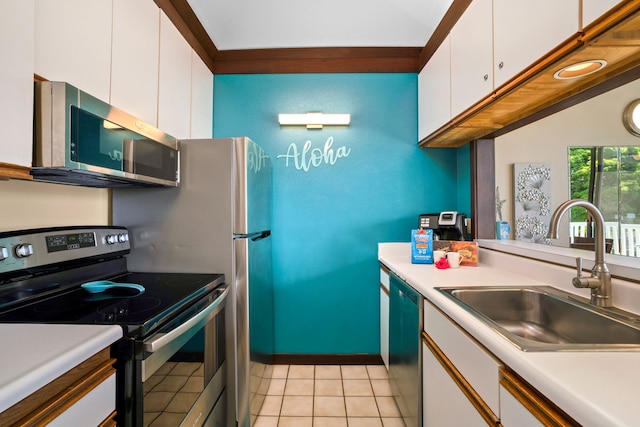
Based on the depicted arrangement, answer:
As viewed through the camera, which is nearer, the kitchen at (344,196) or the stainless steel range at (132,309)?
the stainless steel range at (132,309)

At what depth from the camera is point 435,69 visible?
2092 millimetres

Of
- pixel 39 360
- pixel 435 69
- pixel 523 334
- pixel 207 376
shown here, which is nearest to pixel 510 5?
pixel 435 69

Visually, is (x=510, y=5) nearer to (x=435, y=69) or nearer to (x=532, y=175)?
(x=435, y=69)

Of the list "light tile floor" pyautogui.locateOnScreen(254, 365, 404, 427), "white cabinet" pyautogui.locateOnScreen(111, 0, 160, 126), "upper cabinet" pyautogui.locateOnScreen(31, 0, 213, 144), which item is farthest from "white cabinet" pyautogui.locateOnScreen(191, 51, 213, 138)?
"light tile floor" pyautogui.locateOnScreen(254, 365, 404, 427)

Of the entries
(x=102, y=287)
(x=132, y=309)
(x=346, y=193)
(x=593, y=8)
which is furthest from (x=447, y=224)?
(x=102, y=287)

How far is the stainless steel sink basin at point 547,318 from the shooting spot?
0.88 metres

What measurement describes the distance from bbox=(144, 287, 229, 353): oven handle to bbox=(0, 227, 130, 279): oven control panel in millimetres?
592

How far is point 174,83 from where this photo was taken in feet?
5.95

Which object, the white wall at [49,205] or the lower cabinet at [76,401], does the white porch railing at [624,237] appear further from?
the white wall at [49,205]

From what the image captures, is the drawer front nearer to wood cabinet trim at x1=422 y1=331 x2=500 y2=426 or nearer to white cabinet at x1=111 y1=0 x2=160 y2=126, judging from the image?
wood cabinet trim at x1=422 y1=331 x2=500 y2=426

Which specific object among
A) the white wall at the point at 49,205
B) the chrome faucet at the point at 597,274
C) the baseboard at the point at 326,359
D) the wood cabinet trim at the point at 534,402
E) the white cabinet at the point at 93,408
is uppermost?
the white wall at the point at 49,205

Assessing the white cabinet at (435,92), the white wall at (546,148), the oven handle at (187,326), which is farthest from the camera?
the white wall at (546,148)

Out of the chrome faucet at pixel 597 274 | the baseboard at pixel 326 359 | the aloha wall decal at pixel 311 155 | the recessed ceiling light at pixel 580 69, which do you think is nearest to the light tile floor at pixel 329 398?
the baseboard at pixel 326 359

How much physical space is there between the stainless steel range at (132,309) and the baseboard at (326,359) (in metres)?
0.95
